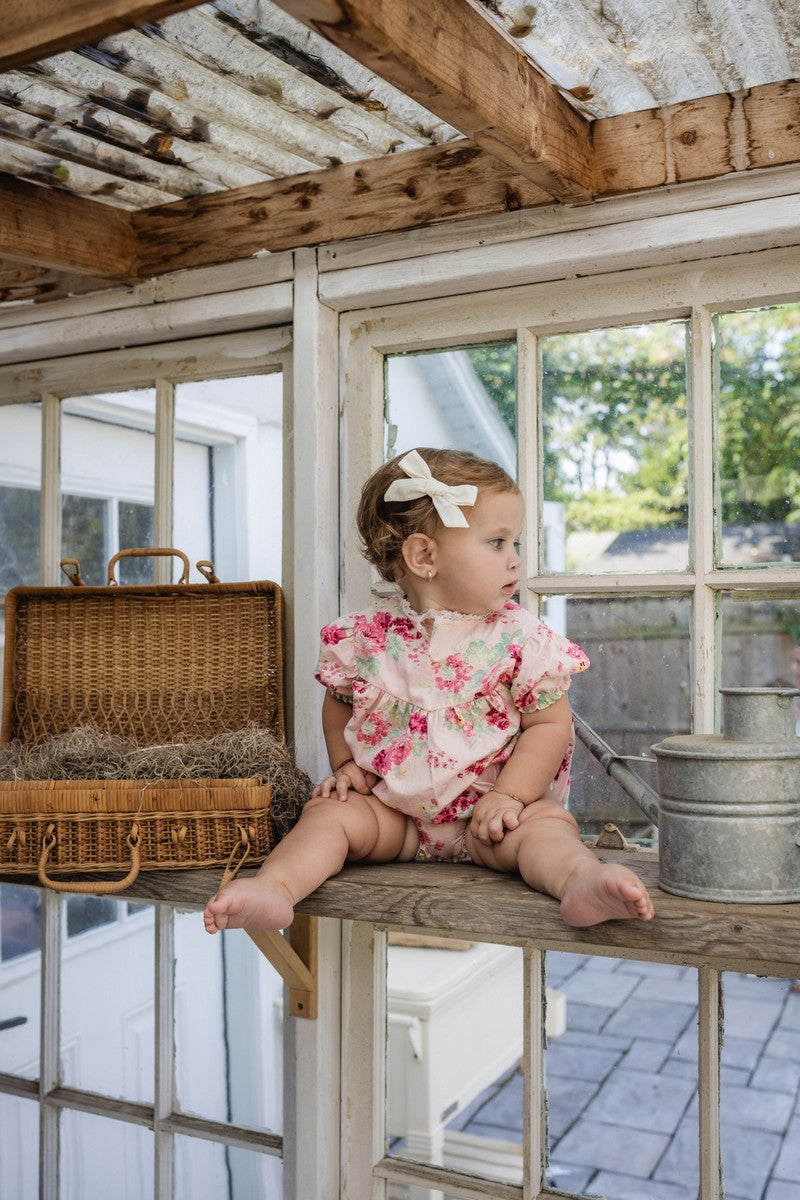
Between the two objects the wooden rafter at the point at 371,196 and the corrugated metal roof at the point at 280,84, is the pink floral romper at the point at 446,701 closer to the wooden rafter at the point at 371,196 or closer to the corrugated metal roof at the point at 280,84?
the wooden rafter at the point at 371,196

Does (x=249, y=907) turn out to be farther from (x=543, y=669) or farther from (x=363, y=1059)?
(x=363, y=1059)

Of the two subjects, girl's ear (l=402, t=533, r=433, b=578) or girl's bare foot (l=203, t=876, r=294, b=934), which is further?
girl's ear (l=402, t=533, r=433, b=578)

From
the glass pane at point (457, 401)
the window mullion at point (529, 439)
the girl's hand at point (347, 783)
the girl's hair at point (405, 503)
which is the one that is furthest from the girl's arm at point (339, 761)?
the glass pane at point (457, 401)

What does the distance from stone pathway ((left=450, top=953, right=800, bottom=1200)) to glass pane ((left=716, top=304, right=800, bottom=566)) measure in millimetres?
2075

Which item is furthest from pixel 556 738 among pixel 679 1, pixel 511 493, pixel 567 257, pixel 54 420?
pixel 54 420

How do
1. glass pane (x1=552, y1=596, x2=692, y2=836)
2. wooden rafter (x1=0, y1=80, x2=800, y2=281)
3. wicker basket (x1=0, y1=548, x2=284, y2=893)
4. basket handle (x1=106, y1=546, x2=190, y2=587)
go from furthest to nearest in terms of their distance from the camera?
basket handle (x1=106, y1=546, x2=190, y2=587) < glass pane (x1=552, y1=596, x2=692, y2=836) < wicker basket (x1=0, y1=548, x2=284, y2=893) < wooden rafter (x1=0, y1=80, x2=800, y2=281)

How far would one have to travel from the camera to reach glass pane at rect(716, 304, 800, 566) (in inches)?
67.2

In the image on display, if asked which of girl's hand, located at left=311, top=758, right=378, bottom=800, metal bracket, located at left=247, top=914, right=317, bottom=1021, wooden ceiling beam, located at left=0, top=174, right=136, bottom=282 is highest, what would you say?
wooden ceiling beam, located at left=0, top=174, right=136, bottom=282

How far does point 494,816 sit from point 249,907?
1.22 ft

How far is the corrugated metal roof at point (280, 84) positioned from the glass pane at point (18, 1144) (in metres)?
1.96

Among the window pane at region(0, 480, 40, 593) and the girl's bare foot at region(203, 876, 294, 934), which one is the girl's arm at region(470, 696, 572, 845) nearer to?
the girl's bare foot at region(203, 876, 294, 934)

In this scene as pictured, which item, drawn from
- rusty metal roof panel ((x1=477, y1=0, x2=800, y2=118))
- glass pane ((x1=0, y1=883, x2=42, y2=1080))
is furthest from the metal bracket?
rusty metal roof panel ((x1=477, y1=0, x2=800, y2=118))

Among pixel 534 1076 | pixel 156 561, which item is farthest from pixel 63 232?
pixel 534 1076

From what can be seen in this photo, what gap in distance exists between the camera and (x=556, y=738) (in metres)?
1.61
